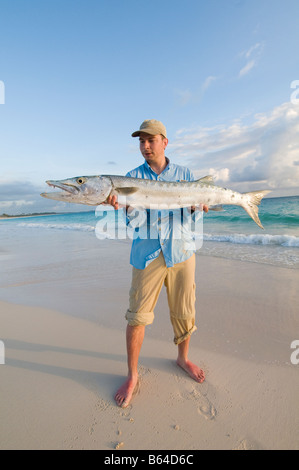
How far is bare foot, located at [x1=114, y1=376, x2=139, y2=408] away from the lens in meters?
2.32

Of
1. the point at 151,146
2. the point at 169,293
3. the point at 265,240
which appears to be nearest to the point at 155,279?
the point at 169,293

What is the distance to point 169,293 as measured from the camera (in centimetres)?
267

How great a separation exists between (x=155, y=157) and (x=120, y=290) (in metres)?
3.47

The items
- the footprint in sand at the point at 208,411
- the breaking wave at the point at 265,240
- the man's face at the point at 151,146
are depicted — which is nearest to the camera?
the footprint in sand at the point at 208,411

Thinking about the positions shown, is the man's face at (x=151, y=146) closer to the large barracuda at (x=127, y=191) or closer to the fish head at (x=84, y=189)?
the large barracuda at (x=127, y=191)

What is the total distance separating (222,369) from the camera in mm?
2795

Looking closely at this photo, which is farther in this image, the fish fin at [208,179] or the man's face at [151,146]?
the fish fin at [208,179]

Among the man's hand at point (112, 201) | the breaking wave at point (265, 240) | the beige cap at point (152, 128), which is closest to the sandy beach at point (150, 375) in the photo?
the man's hand at point (112, 201)

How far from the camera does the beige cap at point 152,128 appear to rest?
8.23 ft

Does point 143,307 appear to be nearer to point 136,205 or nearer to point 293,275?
point 136,205

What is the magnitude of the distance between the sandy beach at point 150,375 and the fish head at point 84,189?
1972 mm

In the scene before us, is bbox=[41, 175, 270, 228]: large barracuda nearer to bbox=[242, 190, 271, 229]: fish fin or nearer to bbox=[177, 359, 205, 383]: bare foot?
bbox=[242, 190, 271, 229]: fish fin

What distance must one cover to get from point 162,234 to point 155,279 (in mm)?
479

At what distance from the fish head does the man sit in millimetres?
198
